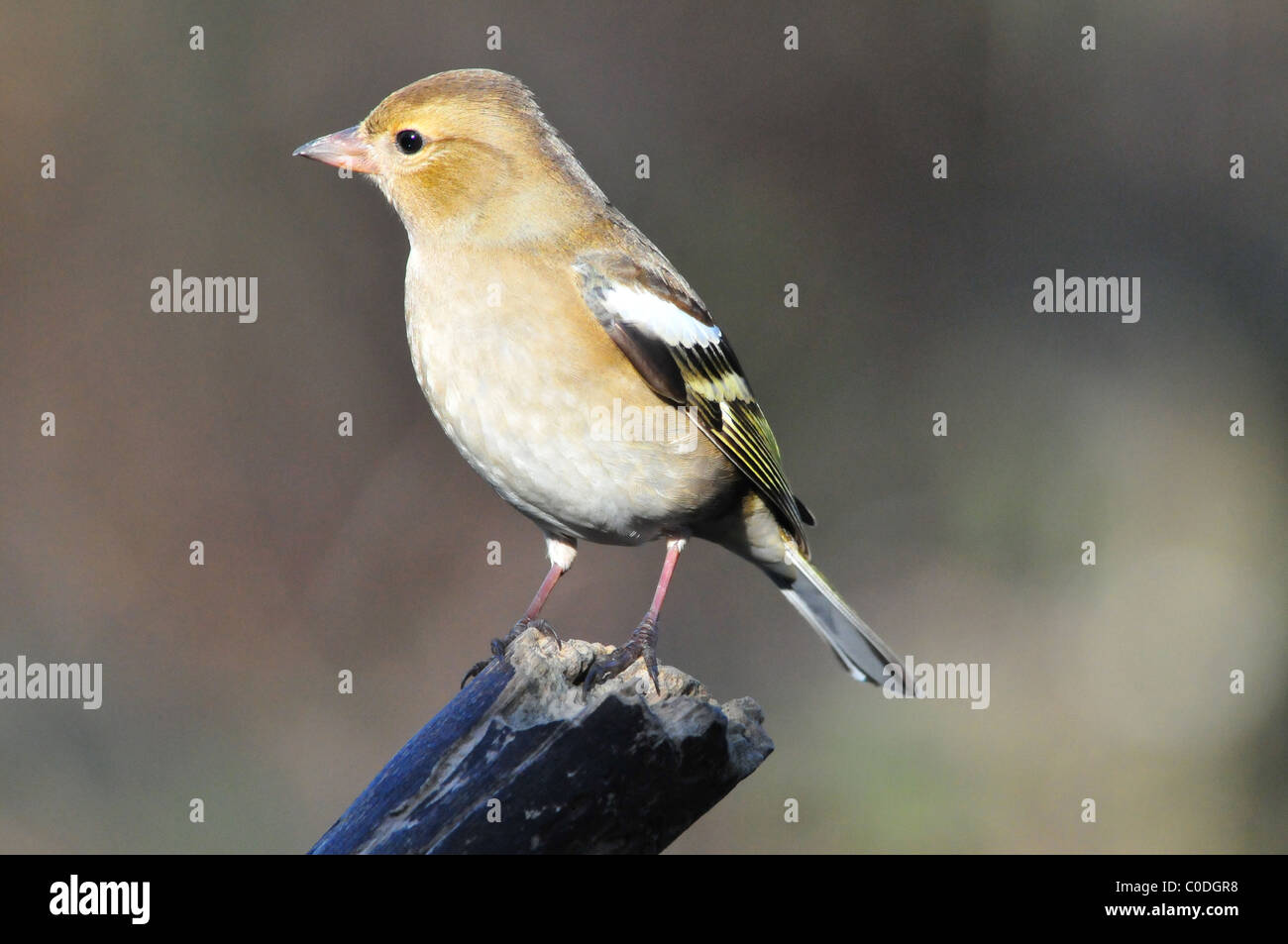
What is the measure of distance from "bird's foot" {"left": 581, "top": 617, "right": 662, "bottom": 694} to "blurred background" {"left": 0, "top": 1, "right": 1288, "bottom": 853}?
14.0 feet

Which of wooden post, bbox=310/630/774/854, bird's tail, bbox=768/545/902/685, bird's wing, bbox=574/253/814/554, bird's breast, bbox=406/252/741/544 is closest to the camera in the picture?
wooden post, bbox=310/630/774/854

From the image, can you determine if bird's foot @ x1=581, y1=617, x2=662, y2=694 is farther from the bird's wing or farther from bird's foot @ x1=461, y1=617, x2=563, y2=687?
the bird's wing

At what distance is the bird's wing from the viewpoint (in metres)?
4.64

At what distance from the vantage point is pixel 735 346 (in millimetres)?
10211

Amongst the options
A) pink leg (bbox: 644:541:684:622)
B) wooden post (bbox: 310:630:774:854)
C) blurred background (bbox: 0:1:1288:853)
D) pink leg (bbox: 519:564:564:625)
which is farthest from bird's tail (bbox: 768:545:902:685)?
blurred background (bbox: 0:1:1288:853)

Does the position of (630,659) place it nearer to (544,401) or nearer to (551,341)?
(544,401)

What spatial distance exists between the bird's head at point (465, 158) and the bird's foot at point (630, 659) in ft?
5.05

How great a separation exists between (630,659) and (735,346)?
255 inches

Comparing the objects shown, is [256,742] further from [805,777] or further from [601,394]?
[601,394]

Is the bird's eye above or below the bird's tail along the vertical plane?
above

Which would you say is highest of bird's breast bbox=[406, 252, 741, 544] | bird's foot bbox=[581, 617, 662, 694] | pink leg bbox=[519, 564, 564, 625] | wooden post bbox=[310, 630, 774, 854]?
bird's breast bbox=[406, 252, 741, 544]

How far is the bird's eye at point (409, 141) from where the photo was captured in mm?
4910

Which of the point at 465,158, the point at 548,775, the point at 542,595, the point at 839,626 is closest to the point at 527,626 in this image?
the point at 542,595

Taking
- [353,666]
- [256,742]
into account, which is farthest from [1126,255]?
[256,742]
